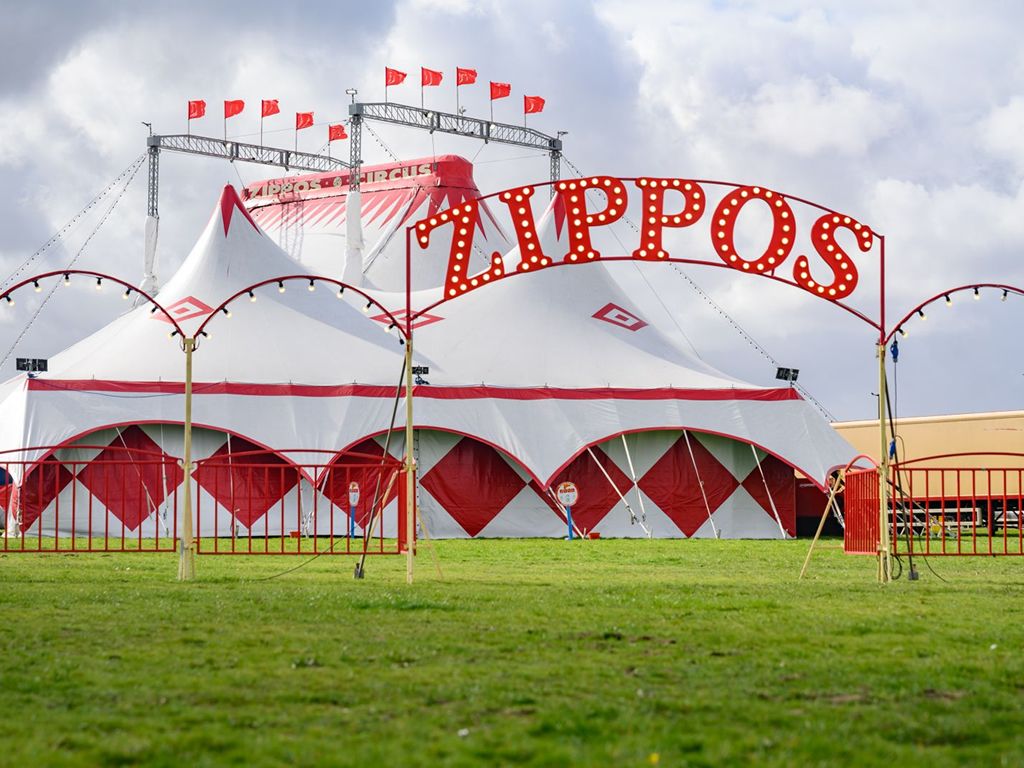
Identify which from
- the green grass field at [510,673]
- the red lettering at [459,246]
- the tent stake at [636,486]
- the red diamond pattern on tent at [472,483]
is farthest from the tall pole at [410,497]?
the tent stake at [636,486]

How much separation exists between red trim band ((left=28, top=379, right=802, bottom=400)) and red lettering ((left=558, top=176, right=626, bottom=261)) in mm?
8074

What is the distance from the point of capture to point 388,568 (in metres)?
13.0

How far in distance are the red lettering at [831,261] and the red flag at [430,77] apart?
19099 millimetres

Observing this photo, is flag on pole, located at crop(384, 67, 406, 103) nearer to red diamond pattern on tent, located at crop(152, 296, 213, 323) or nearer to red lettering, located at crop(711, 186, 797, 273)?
red diamond pattern on tent, located at crop(152, 296, 213, 323)

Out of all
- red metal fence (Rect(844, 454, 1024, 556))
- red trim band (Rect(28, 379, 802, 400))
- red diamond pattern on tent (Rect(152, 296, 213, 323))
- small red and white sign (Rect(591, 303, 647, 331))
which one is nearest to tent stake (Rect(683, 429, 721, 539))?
red trim band (Rect(28, 379, 802, 400))

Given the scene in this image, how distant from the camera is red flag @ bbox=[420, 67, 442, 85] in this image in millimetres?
30541

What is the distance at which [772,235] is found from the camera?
12672mm

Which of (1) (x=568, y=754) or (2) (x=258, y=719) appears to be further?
(2) (x=258, y=719)

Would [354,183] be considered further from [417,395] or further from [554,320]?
[417,395]

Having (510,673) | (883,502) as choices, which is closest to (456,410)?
(883,502)

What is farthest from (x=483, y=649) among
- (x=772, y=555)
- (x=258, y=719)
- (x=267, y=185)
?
(x=267, y=185)

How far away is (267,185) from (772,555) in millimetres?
20425

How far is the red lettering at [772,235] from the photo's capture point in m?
12.7

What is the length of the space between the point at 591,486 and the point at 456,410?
236 cm
